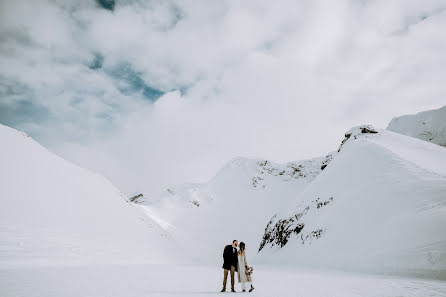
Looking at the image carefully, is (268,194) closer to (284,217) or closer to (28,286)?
(284,217)

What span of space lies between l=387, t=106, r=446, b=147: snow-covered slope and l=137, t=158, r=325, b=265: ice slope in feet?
106

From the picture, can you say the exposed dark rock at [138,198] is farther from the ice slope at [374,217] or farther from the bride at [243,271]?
the bride at [243,271]

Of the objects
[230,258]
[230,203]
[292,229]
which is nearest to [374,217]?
[292,229]

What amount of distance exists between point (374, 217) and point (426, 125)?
91505 mm

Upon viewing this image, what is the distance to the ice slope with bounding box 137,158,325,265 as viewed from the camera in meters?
59.3

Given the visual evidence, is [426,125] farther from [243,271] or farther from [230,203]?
[243,271]

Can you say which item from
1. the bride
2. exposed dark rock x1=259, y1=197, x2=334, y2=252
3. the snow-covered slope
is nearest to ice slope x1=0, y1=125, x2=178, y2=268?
the bride

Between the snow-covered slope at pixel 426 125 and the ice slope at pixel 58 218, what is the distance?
303 ft

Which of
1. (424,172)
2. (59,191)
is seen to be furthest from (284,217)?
(59,191)

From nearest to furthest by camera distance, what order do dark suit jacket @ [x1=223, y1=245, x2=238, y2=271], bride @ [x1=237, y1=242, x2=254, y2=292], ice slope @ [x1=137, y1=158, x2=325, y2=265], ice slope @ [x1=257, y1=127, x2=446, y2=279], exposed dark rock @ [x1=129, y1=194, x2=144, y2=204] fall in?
bride @ [x1=237, y1=242, x2=254, y2=292] → dark suit jacket @ [x1=223, y1=245, x2=238, y2=271] → ice slope @ [x1=257, y1=127, x2=446, y2=279] → ice slope @ [x1=137, y1=158, x2=325, y2=265] → exposed dark rock @ [x1=129, y1=194, x2=144, y2=204]

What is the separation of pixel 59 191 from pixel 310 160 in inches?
3531

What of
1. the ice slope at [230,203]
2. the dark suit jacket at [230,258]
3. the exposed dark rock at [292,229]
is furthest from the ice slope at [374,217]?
the ice slope at [230,203]

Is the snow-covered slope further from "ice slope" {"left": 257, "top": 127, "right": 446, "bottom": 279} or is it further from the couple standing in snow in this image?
the couple standing in snow

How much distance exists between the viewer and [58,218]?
1905 cm
